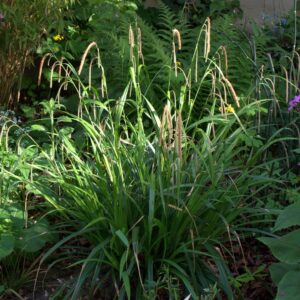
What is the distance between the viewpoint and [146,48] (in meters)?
5.18

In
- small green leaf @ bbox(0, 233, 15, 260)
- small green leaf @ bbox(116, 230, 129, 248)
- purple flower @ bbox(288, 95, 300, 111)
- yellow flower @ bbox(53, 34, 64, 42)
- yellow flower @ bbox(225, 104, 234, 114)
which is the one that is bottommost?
small green leaf @ bbox(0, 233, 15, 260)

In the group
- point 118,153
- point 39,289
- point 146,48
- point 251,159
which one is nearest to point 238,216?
point 251,159

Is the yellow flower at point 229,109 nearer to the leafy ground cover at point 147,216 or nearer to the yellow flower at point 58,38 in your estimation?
the leafy ground cover at point 147,216

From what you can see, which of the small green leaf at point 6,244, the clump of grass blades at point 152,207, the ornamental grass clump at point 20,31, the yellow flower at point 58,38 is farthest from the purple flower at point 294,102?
the yellow flower at point 58,38

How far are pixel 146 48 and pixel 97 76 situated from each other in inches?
17.1

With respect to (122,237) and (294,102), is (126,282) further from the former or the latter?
(294,102)

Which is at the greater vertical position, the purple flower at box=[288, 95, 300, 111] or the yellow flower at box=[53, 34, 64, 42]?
the purple flower at box=[288, 95, 300, 111]

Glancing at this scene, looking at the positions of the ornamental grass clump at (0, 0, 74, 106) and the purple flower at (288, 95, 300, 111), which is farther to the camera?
the ornamental grass clump at (0, 0, 74, 106)

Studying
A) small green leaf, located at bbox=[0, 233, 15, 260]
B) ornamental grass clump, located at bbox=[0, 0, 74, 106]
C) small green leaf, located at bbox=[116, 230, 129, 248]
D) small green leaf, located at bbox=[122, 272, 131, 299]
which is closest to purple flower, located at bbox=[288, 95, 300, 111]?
small green leaf, located at bbox=[116, 230, 129, 248]

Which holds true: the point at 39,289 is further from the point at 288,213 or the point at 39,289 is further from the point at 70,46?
the point at 70,46

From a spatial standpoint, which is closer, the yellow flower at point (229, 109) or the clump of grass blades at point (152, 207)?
the clump of grass blades at point (152, 207)

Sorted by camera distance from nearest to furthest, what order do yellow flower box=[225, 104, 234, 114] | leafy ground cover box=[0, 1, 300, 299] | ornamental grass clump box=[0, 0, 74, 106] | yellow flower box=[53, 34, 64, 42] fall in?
leafy ground cover box=[0, 1, 300, 299]
yellow flower box=[225, 104, 234, 114]
ornamental grass clump box=[0, 0, 74, 106]
yellow flower box=[53, 34, 64, 42]

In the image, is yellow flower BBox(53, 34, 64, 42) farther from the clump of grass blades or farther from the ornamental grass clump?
the clump of grass blades

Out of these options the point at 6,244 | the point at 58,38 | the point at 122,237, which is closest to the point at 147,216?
the point at 122,237
